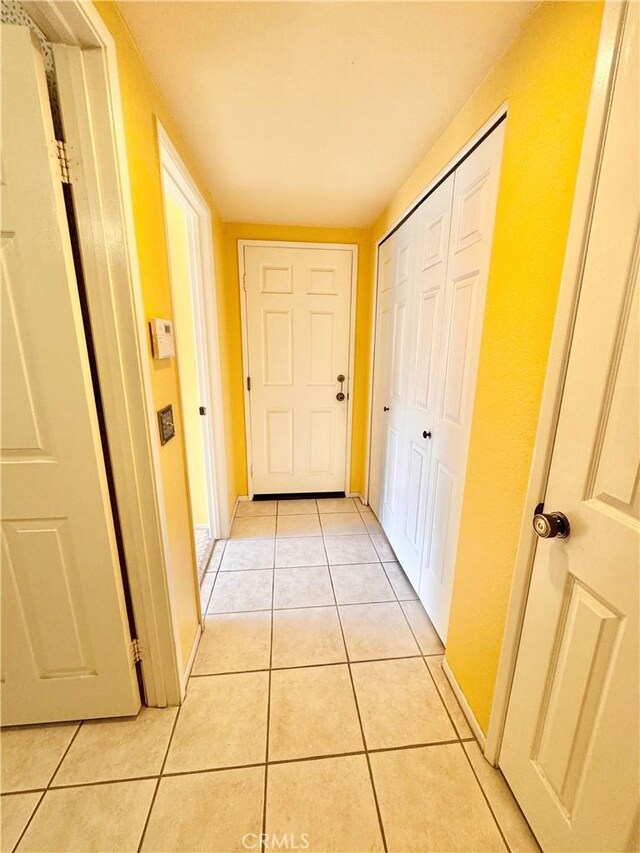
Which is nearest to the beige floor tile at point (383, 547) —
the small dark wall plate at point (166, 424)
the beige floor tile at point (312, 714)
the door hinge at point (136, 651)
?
the beige floor tile at point (312, 714)

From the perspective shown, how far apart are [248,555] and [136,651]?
0.99m

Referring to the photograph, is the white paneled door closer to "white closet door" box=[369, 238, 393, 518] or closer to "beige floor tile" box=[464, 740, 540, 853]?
"white closet door" box=[369, 238, 393, 518]

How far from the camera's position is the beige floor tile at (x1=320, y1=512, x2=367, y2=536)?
2.45 metres

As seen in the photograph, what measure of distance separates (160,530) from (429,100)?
5.86 feet

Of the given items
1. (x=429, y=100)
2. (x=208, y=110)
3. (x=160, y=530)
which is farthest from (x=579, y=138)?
(x=160, y=530)

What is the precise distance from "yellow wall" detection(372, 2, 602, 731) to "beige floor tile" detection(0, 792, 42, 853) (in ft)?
4.67

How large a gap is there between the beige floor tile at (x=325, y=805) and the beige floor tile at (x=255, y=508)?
1.73 metres

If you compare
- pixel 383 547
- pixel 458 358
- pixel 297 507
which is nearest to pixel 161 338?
pixel 458 358

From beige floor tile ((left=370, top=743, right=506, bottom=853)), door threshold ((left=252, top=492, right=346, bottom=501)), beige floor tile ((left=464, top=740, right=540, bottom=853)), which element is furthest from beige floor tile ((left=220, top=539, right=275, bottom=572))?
beige floor tile ((left=464, top=740, right=540, bottom=853))

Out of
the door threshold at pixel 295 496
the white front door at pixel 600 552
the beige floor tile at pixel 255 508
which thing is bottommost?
the beige floor tile at pixel 255 508

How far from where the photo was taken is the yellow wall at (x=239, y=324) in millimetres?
2467

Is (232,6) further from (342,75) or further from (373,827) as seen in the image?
(373,827)

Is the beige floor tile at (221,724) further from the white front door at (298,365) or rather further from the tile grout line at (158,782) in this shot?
the white front door at (298,365)

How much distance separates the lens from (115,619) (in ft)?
3.65
